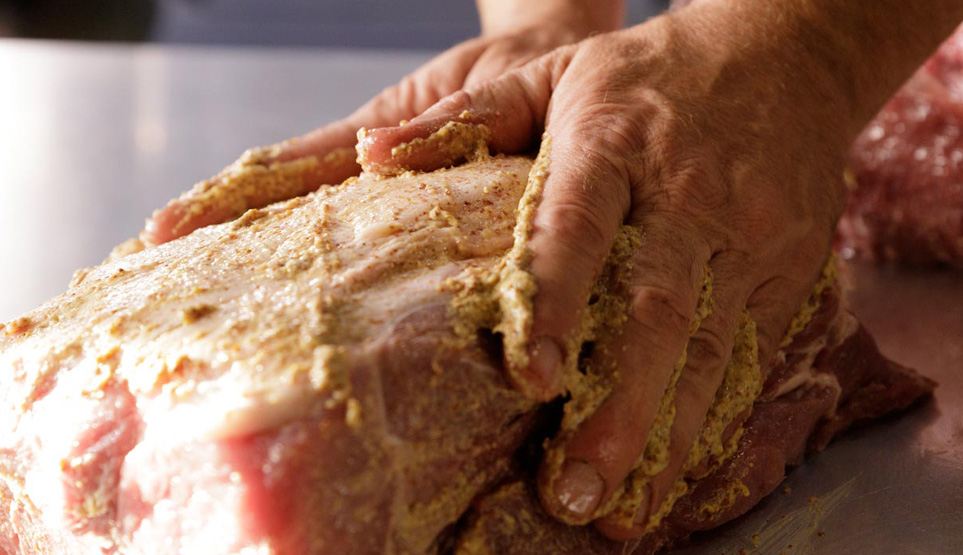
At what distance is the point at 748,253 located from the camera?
1.29 m

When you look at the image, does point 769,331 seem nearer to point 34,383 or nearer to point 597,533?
point 597,533

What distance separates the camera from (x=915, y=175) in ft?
7.33

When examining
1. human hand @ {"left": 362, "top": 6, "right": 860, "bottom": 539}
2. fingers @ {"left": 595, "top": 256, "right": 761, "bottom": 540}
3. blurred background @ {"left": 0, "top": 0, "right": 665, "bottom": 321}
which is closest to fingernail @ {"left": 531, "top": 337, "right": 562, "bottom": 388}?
human hand @ {"left": 362, "top": 6, "right": 860, "bottom": 539}

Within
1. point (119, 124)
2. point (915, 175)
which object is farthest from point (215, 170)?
point (915, 175)

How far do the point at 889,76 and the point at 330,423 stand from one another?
1.15 metres

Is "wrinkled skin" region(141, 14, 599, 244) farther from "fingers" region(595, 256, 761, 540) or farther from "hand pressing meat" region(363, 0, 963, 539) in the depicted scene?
"fingers" region(595, 256, 761, 540)

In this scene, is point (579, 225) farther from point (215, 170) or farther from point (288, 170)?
point (215, 170)

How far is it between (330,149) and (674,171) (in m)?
0.66

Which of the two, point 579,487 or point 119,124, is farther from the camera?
point 119,124

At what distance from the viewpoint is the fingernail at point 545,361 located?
0.98m

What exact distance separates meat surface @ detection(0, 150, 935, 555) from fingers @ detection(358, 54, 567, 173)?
10 cm

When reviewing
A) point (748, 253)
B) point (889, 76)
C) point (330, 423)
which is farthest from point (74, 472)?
point (889, 76)

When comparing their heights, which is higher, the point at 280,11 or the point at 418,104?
the point at 418,104

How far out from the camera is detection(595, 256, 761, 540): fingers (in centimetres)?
109
